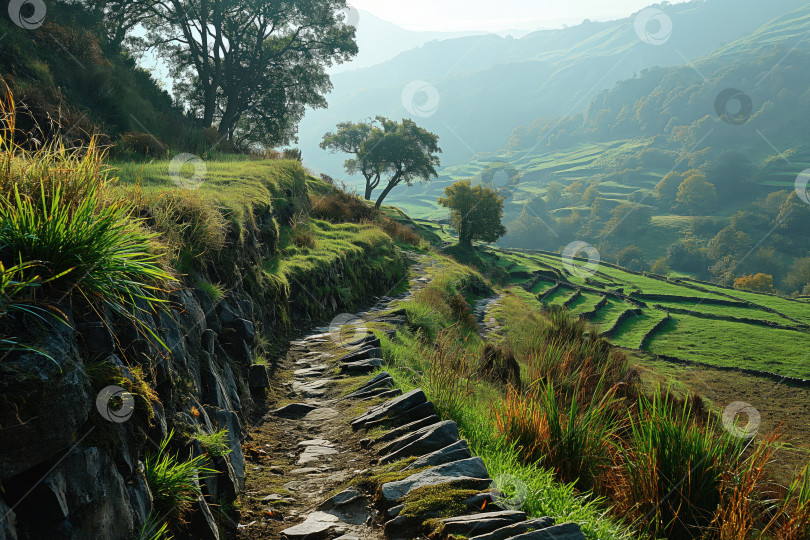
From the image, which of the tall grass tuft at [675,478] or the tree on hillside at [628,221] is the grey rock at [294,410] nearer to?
the tall grass tuft at [675,478]

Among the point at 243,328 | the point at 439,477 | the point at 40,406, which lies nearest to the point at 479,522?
the point at 439,477

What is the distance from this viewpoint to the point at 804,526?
10.6 feet

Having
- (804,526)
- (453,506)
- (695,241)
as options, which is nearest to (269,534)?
(453,506)

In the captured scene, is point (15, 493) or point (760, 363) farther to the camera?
point (760, 363)

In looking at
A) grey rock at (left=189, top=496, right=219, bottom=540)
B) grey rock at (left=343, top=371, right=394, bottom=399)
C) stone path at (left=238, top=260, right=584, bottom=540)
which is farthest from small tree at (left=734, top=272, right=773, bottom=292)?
grey rock at (left=189, top=496, right=219, bottom=540)

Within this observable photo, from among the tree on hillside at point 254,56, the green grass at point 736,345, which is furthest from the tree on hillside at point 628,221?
the tree on hillside at point 254,56

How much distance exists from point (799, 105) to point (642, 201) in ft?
302

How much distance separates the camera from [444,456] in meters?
3.75

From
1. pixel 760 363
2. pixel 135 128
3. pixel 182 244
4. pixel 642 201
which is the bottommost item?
pixel 760 363

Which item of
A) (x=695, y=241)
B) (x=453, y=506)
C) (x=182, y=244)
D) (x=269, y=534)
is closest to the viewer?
(x=453, y=506)

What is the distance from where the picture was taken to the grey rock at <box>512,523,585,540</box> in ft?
8.79

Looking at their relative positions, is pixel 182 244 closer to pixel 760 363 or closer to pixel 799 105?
pixel 760 363

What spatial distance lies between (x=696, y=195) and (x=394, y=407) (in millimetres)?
171152

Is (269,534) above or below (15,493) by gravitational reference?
below
